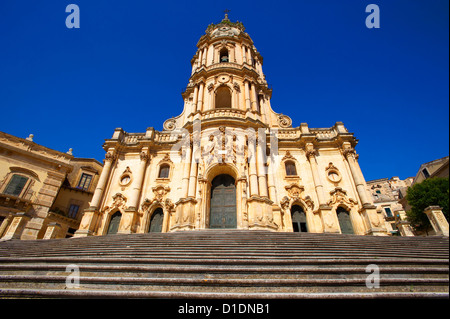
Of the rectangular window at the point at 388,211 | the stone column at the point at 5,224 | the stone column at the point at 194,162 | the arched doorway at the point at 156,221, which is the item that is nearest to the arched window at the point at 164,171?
the arched doorway at the point at 156,221

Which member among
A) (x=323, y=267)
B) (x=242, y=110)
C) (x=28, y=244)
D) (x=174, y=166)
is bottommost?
(x=323, y=267)

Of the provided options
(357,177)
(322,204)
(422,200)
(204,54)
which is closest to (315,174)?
(322,204)

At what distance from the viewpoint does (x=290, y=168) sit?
60.2 feet

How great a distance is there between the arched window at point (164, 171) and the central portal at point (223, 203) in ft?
16.0

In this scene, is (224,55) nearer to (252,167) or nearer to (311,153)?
(311,153)

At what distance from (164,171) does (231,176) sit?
6377 millimetres

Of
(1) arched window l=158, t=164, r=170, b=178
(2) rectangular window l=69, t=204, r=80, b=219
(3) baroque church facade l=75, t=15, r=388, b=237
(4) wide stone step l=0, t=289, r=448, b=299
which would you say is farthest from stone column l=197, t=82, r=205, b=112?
(2) rectangular window l=69, t=204, r=80, b=219

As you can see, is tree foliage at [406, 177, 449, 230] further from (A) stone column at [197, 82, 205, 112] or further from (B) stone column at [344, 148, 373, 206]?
(A) stone column at [197, 82, 205, 112]

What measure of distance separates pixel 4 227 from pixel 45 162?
6.19 meters

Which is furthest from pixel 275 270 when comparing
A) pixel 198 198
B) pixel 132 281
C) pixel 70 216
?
pixel 70 216

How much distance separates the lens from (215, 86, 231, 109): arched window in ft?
69.4

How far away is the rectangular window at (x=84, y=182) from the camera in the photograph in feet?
84.6

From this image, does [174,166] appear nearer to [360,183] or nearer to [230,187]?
[230,187]
